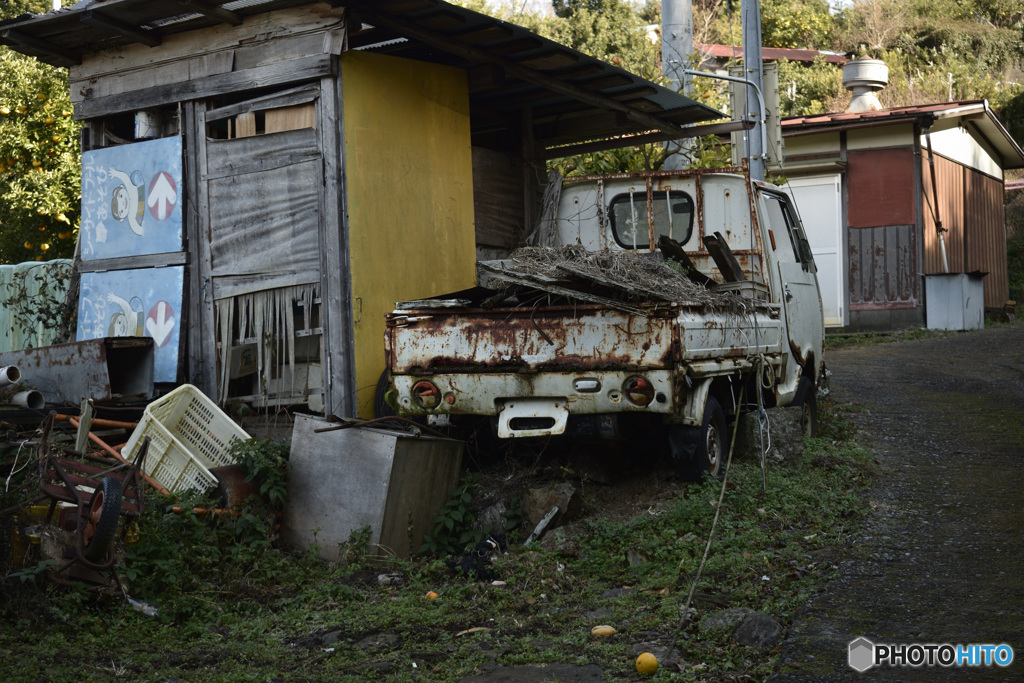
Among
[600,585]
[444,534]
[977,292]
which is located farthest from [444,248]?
[977,292]

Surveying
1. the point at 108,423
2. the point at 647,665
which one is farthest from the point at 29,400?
the point at 647,665

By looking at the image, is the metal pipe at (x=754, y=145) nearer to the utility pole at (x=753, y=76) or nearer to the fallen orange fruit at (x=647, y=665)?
the utility pole at (x=753, y=76)

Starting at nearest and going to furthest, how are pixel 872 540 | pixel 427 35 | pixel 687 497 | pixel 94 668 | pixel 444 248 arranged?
pixel 94 668, pixel 872 540, pixel 687 497, pixel 427 35, pixel 444 248

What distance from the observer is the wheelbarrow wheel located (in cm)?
450

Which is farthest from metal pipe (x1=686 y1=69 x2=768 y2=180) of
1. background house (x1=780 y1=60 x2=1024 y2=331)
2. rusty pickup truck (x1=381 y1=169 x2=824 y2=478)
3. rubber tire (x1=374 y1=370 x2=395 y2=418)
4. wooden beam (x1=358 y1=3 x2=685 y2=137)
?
background house (x1=780 y1=60 x2=1024 y2=331)

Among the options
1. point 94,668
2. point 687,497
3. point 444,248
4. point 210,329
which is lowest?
point 94,668

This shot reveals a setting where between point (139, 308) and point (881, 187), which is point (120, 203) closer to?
point (139, 308)

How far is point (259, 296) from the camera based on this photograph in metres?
7.88

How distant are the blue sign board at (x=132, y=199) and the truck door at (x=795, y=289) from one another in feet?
16.4

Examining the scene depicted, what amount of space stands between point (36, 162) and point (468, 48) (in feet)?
26.8

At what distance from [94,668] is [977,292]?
17.6 meters

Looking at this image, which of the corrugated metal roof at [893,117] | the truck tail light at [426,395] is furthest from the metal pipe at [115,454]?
the corrugated metal roof at [893,117]

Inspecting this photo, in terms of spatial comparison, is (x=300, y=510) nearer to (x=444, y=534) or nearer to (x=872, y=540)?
(x=444, y=534)

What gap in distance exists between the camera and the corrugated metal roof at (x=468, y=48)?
24.4 ft
